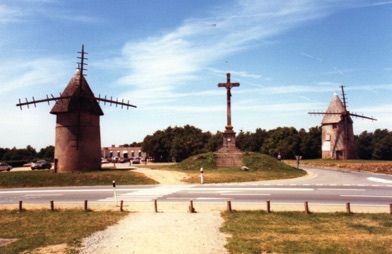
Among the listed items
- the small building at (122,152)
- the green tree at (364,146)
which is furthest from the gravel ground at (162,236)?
the small building at (122,152)

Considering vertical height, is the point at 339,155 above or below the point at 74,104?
below

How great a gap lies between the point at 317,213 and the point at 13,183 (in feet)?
97.3

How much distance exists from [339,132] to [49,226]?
5460cm

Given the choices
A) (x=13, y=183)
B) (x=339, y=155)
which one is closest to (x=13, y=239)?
(x=13, y=183)

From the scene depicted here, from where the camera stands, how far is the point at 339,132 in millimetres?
56781

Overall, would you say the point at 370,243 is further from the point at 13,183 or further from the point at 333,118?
the point at 333,118

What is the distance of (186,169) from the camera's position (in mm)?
38031

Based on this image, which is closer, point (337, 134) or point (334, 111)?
point (337, 134)

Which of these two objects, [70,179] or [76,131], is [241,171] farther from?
[76,131]

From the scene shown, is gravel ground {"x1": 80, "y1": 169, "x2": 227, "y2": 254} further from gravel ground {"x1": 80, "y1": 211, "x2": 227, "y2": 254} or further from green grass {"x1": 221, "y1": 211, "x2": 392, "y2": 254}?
green grass {"x1": 221, "y1": 211, "x2": 392, "y2": 254}

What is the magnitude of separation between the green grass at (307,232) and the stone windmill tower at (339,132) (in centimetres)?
4594

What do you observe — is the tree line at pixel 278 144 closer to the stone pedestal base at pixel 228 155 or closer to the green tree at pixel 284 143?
the green tree at pixel 284 143

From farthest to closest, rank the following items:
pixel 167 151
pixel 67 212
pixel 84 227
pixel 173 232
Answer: pixel 167 151 → pixel 67 212 → pixel 84 227 → pixel 173 232

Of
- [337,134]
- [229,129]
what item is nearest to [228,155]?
[229,129]
